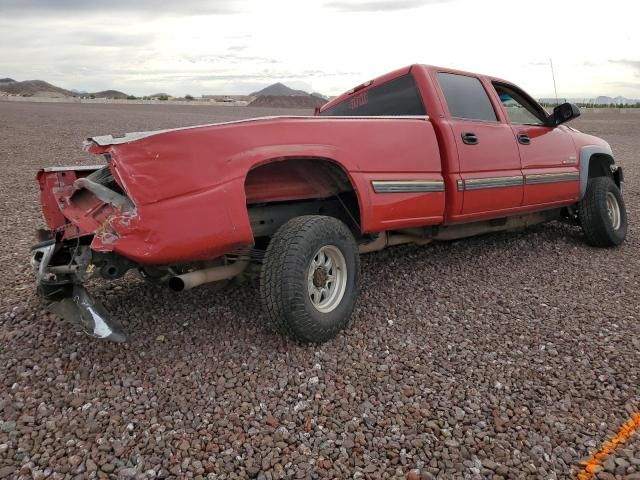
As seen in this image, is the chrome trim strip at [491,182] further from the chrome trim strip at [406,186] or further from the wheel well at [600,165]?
the wheel well at [600,165]

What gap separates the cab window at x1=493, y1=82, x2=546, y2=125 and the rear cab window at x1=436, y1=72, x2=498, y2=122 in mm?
369

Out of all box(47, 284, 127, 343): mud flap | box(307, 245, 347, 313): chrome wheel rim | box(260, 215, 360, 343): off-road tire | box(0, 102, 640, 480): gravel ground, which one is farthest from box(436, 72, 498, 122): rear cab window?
box(47, 284, 127, 343): mud flap

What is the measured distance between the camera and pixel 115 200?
318cm

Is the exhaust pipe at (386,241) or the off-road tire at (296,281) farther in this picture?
the exhaust pipe at (386,241)

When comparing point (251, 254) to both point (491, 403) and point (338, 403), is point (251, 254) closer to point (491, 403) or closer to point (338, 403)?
point (338, 403)

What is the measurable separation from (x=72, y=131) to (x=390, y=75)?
45.7 feet

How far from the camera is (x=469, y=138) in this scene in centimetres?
477

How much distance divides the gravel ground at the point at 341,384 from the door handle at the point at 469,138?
1.18 meters

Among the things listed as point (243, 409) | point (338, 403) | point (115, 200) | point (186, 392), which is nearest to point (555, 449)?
point (338, 403)

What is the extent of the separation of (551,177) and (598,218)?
87 centimetres

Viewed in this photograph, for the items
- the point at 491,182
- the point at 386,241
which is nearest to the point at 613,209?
the point at 491,182

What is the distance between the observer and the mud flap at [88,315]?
3.17 m

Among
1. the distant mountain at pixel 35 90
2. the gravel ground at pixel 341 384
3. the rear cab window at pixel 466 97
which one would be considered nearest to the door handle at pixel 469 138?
the rear cab window at pixel 466 97

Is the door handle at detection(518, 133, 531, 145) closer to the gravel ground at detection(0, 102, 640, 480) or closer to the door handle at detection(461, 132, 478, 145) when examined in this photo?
the door handle at detection(461, 132, 478, 145)
